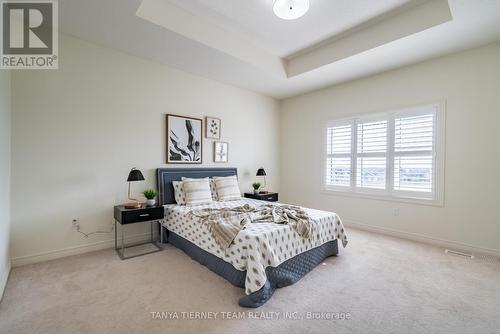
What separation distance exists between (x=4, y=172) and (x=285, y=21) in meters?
3.64

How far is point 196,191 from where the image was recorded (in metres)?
3.57

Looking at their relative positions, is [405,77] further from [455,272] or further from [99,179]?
[99,179]

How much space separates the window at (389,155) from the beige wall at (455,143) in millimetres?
153

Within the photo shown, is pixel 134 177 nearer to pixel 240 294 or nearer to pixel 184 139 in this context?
pixel 184 139

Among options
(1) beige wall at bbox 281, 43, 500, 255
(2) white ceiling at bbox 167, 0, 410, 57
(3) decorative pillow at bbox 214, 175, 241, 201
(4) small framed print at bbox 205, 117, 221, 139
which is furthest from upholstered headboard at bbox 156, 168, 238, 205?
(1) beige wall at bbox 281, 43, 500, 255

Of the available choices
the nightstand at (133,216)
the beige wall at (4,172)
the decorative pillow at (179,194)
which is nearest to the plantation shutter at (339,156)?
the decorative pillow at (179,194)

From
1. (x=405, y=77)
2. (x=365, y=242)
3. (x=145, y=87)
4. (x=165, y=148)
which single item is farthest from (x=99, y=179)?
(x=405, y=77)

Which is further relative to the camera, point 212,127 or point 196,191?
point 212,127

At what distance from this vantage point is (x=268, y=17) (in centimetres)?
298

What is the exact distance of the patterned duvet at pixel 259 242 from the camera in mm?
2032

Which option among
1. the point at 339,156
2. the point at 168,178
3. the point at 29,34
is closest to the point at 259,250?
the point at 168,178

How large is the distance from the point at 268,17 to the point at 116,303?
11.7 ft

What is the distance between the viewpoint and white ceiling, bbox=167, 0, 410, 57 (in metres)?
2.72

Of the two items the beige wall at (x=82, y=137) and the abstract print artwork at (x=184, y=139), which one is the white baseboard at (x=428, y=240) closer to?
the abstract print artwork at (x=184, y=139)
